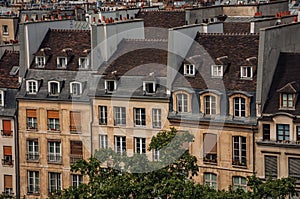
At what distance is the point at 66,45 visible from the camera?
88375 mm

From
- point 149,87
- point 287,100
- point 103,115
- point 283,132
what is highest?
point 149,87

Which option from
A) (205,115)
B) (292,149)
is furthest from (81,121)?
(292,149)

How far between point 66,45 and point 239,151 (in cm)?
1872

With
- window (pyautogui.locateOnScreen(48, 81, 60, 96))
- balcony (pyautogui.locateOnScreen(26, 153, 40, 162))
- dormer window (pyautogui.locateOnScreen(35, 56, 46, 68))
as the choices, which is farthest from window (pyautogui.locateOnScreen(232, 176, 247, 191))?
dormer window (pyautogui.locateOnScreen(35, 56, 46, 68))

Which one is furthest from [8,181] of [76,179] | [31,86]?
[31,86]

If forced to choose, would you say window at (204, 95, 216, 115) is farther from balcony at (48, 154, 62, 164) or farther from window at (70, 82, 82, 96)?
balcony at (48, 154, 62, 164)

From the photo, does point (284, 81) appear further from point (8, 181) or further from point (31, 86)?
point (8, 181)

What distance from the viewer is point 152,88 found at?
80562 millimetres

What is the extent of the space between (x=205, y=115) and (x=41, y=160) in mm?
14550

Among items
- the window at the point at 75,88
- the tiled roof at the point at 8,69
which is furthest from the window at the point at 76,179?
the tiled roof at the point at 8,69

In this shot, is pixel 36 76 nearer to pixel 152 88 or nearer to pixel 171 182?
pixel 152 88

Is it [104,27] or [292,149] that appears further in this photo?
[104,27]

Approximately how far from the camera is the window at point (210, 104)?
255 feet

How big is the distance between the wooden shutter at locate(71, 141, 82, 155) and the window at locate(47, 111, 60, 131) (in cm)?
169
